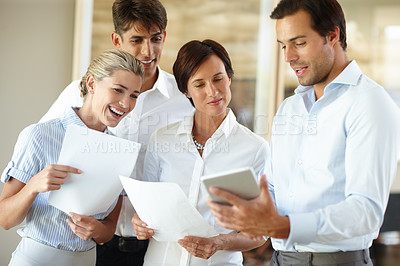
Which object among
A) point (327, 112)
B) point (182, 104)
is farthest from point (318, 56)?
point (182, 104)

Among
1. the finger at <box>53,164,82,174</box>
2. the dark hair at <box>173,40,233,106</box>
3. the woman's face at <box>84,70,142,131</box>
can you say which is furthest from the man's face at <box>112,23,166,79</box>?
the finger at <box>53,164,82,174</box>

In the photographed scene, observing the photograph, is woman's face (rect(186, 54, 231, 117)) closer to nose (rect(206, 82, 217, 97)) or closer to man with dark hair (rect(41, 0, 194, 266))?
nose (rect(206, 82, 217, 97))

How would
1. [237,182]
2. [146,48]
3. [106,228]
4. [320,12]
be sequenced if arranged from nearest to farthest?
[237,182] → [320,12] → [106,228] → [146,48]

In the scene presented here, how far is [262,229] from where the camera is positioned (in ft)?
3.98

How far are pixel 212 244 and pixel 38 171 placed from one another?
643 mm

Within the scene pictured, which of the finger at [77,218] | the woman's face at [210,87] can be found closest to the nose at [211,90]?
the woman's face at [210,87]

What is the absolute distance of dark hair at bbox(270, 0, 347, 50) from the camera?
1478 mm

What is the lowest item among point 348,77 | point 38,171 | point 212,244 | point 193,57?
point 212,244

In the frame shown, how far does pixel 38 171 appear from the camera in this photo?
158 centimetres

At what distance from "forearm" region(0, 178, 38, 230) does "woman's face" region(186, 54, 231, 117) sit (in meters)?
0.71

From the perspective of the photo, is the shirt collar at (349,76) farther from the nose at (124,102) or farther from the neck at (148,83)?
the neck at (148,83)

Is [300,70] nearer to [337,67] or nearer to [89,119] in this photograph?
[337,67]

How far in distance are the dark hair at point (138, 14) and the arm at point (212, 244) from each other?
0.99 m

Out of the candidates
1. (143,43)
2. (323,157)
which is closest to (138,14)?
(143,43)
